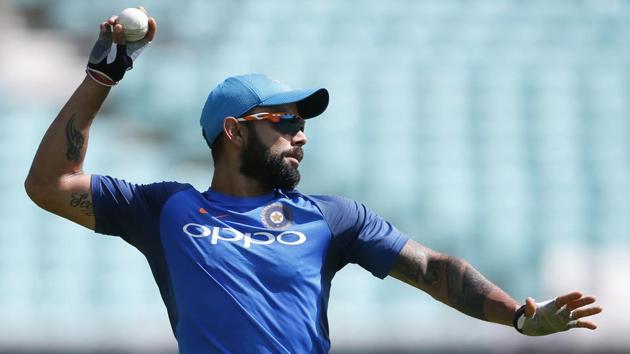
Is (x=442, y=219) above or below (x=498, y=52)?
below

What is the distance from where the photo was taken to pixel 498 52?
968cm

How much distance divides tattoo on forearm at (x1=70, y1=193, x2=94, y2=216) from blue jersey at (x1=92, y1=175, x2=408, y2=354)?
24 mm

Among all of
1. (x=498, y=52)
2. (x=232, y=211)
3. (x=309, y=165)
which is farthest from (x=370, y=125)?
(x=232, y=211)

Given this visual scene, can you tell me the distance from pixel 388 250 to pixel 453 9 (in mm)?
6409

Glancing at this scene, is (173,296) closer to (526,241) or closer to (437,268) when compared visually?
(437,268)

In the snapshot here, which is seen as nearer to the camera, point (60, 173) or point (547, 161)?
point (60, 173)

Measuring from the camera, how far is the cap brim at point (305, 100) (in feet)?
13.5

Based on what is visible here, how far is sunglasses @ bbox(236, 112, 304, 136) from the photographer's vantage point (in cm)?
411

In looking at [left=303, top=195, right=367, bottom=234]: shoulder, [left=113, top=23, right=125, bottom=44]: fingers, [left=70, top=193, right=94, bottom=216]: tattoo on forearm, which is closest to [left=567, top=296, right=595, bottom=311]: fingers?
[left=303, top=195, right=367, bottom=234]: shoulder

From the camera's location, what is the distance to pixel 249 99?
13.5ft

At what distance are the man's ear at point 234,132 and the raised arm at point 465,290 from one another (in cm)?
69

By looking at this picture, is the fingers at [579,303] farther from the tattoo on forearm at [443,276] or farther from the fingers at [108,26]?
the fingers at [108,26]

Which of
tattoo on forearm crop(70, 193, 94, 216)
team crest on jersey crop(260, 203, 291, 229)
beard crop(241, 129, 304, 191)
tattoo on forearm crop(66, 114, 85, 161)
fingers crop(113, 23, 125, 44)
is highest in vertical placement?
fingers crop(113, 23, 125, 44)

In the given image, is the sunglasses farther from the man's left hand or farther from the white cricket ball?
the man's left hand
